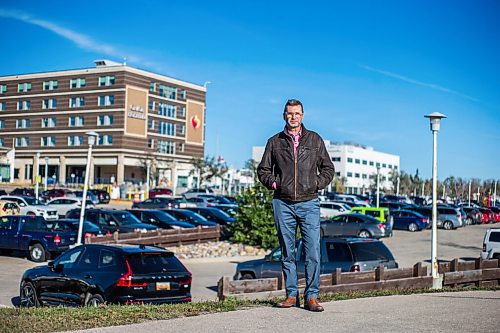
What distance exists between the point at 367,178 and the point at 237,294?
12809 centimetres

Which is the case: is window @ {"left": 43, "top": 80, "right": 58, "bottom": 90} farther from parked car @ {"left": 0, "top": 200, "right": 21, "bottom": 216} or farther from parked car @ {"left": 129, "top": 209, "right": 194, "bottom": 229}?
parked car @ {"left": 129, "top": 209, "right": 194, "bottom": 229}

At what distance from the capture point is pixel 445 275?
523 inches

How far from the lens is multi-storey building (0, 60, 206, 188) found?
90.8 meters

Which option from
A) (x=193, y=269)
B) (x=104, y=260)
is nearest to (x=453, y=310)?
(x=104, y=260)

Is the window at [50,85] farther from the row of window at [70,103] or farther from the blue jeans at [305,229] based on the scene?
the blue jeans at [305,229]

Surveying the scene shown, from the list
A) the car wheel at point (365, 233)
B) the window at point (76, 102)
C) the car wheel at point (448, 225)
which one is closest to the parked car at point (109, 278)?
the car wheel at point (365, 233)

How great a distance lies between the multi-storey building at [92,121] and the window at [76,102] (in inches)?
5.7

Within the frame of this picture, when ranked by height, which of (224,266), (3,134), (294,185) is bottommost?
(224,266)

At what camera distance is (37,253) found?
81.3ft

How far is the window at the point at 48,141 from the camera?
95.9 metres

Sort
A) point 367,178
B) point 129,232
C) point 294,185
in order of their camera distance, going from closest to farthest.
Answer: point 294,185 → point 129,232 → point 367,178

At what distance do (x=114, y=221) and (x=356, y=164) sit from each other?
4153 inches

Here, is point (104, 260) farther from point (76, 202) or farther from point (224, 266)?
point (76, 202)

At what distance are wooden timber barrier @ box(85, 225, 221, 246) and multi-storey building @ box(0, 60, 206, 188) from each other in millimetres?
57151
